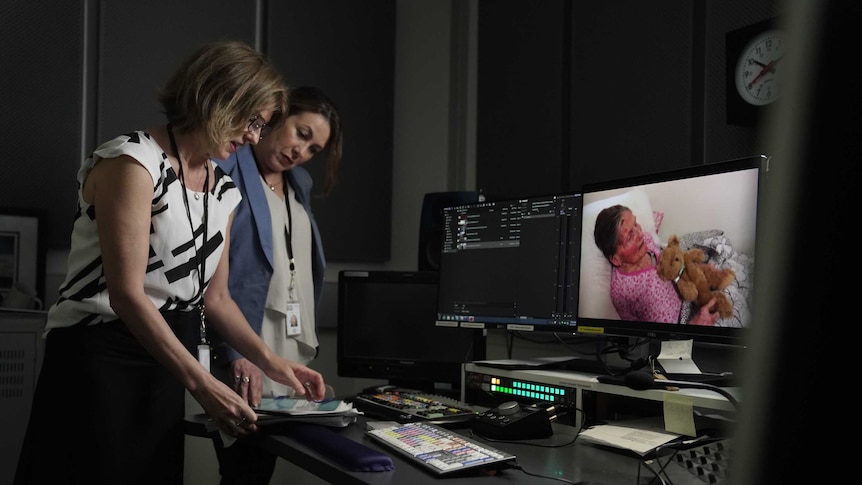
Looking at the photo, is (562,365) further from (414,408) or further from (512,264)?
(414,408)

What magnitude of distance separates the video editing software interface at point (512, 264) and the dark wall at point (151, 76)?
1.26 metres

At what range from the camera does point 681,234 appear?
4.77 feet

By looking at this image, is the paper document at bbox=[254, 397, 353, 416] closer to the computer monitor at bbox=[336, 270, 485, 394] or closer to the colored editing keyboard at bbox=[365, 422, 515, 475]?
the colored editing keyboard at bbox=[365, 422, 515, 475]

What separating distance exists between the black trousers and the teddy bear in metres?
1.10

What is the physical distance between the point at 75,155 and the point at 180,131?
59.6 inches

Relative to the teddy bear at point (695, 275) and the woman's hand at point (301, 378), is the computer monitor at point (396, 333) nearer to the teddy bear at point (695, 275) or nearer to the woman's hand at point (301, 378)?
the woman's hand at point (301, 378)

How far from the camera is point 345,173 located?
3.53 meters

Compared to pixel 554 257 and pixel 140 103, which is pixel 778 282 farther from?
pixel 140 103

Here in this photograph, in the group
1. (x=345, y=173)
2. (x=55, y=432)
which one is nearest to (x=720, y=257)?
(x=55, y=432)

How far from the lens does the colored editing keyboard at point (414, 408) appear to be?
5.37 feet

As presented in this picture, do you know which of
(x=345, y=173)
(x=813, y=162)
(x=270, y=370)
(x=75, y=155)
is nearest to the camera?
(x=813, y=162)

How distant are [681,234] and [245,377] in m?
1.15

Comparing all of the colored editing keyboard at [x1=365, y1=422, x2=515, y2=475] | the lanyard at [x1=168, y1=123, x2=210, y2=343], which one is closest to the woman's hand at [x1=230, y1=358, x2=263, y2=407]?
the lanyard at [x1=168, y1=123, x2=210, y2=343]

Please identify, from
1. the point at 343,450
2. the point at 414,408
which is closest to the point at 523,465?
the point at 343,450
